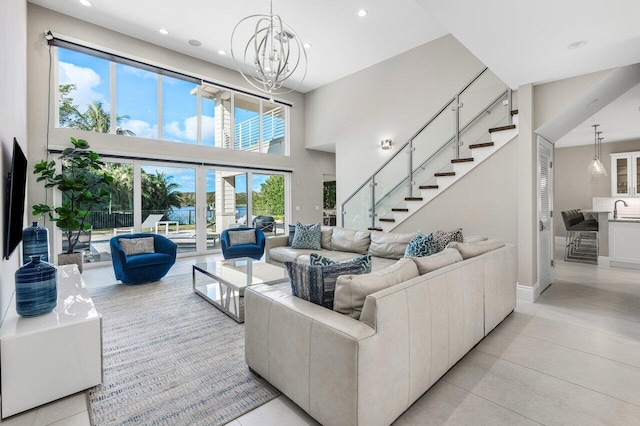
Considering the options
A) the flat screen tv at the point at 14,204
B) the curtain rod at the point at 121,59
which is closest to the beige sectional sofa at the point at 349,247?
the curtain rod at the point at 121,59

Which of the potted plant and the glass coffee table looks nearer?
the glass coffee table

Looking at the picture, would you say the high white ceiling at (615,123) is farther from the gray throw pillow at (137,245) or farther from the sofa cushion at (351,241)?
the gray throw pillow at (137,245)

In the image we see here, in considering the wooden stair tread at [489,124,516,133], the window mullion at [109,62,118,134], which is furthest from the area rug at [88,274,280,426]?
the wooden stair tread at [489,124,516,133]

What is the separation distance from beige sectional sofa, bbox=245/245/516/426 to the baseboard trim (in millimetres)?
1983

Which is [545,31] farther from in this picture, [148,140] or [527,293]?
[148,140]

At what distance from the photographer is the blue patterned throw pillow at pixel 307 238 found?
16.6ft

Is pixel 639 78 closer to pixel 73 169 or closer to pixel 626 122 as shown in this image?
pixel 626 122

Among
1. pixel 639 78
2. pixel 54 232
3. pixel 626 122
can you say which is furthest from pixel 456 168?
pixel 54 232

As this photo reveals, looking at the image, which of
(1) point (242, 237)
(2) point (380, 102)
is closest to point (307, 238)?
(1) point (242, 237)

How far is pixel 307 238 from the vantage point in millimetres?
5102

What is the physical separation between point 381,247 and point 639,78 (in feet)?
12.6

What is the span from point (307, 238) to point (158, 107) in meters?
4.44

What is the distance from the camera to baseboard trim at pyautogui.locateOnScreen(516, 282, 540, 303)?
375cm

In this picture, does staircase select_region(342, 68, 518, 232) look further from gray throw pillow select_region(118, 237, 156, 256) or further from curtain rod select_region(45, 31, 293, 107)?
gray throw pillow select_region(118, 237, 156, 256)
